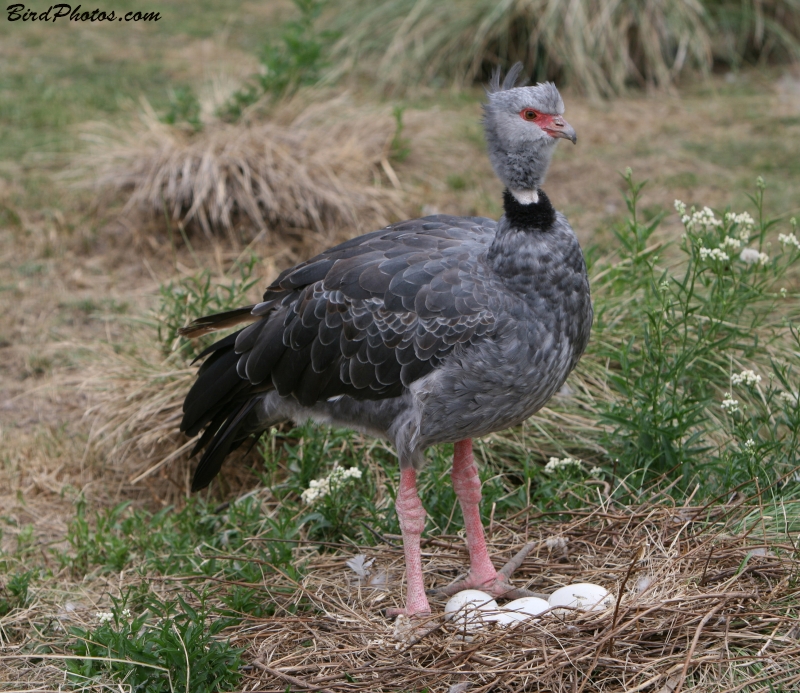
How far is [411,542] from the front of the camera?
374cm

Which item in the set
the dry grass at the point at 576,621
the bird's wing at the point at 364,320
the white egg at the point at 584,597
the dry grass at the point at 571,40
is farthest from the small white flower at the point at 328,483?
the dry grass at the point at 571,40

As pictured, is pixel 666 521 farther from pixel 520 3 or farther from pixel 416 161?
pixel 520 3

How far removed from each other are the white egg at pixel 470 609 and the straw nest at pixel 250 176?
11.5 feet

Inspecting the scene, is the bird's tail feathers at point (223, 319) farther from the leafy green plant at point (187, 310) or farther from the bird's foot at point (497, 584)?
the bird's foot at point (497, 584)

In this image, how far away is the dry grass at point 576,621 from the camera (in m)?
3.15

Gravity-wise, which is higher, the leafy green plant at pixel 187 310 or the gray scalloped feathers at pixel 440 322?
the gray scalloped feathers at pixel 440 322

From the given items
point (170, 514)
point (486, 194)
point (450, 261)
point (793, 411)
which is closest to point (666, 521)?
point (793, 411)

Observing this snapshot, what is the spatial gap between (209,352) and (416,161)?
12.8ft

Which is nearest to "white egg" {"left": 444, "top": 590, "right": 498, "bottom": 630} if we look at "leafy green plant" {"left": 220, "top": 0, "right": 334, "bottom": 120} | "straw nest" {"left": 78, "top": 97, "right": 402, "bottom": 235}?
"straw nest" {"left": 78, "top": 97, "right": 402, "bottom": 235}

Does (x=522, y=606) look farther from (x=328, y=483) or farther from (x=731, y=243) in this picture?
(x=731, y=243)

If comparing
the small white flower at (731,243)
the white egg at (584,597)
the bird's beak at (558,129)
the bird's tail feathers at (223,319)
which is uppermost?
the bird's beak at (558,129)

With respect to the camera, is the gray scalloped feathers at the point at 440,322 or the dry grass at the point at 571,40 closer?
the gray scalloped feathers at the point at 440,322

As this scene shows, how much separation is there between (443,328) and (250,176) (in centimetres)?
366

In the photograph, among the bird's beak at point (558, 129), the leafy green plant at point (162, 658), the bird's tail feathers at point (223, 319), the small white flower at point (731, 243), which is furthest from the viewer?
the small white flower at point (731, 243)
